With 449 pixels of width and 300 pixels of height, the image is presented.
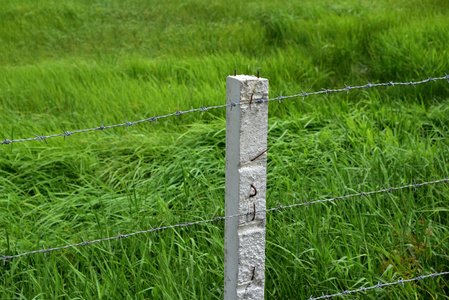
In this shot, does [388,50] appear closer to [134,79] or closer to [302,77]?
[302,77]

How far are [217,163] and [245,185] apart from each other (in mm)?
1758

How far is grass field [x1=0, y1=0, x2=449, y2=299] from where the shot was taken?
227 centimetres

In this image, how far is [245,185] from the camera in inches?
64.6

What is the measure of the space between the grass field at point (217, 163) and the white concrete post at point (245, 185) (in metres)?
0.44

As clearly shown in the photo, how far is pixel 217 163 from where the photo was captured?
3396mm

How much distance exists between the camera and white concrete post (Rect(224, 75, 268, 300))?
160cm

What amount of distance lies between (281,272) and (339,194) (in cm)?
60

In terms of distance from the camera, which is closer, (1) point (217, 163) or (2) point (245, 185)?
(2) point (245, 185)

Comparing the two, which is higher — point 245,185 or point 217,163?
point 245,185

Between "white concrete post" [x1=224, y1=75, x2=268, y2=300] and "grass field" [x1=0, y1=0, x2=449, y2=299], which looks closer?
"white concrete post" [x1=224, y1=75, x2=268, y2=300]

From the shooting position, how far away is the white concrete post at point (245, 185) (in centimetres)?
160

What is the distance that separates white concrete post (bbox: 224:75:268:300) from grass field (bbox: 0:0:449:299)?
1.43 feet

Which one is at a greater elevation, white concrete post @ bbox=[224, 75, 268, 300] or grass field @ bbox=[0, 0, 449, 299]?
white concrete post @ bbox=[224, 75, 268, 300]

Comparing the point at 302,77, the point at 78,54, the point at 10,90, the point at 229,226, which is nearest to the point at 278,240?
the point at 229,226
